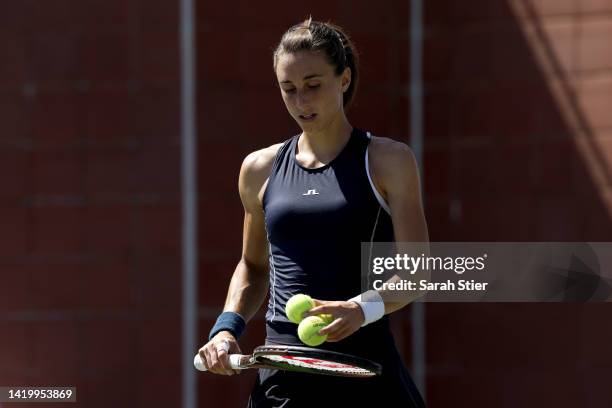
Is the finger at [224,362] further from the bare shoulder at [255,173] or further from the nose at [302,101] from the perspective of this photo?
the nose at [302,101]

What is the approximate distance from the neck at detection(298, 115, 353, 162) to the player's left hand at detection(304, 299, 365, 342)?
48 cm

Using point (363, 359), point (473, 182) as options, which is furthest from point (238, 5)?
point (363, 359)

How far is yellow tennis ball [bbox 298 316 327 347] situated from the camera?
9.07 feet

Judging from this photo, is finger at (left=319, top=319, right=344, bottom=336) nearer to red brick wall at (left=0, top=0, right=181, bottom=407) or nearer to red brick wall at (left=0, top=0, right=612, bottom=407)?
red brick wall at (left=0, top=0, right=612, bottom=407)

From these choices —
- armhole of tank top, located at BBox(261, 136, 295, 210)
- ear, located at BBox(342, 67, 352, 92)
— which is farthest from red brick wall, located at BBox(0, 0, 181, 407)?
ear, located at BBox(342, 67, 352, 92)

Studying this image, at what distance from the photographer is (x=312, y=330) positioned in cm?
277

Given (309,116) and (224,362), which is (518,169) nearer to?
(309,116)

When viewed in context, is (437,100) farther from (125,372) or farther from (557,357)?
(125,372)

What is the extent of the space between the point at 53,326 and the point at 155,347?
480 mm

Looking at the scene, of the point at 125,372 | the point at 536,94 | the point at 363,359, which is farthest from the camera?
the point at 125,372

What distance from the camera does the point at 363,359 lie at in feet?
9.14

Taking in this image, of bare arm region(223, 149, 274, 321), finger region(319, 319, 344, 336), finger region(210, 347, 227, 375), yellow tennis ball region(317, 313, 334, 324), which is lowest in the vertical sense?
finger region(210, 347, 227, 375)

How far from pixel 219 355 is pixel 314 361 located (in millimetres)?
279

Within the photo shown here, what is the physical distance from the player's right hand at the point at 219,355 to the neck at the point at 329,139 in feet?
1.89
